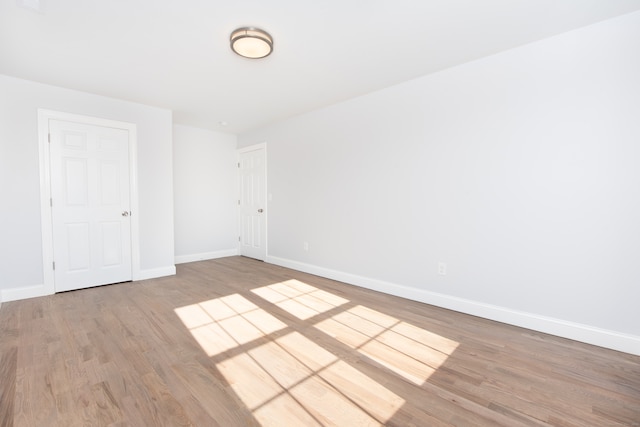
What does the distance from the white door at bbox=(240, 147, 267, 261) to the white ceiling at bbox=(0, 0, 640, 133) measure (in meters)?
1.95

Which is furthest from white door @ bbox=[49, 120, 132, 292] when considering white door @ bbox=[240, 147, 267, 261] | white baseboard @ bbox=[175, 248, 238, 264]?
white door @ bbox=[240, 147, 267, 261]

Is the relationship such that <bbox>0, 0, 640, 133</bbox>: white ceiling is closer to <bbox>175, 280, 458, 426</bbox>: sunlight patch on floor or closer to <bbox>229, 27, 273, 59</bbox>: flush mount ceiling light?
<bbox>229, 27, 273, 59</bbox>: flush mount ceiling light

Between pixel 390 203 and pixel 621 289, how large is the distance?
2.05 m

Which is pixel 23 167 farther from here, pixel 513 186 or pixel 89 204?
pixel 513 186

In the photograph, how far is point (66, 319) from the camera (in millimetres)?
2660

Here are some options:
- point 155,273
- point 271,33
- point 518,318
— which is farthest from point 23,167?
point 518,318

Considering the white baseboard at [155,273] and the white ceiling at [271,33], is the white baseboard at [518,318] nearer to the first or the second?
the white ceiling at [271,33]

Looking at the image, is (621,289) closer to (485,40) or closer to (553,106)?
(553,106)

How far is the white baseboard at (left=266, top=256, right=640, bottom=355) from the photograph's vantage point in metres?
2.12

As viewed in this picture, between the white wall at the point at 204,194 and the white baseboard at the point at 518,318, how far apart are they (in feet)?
10.1

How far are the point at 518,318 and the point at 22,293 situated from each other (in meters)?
5.28

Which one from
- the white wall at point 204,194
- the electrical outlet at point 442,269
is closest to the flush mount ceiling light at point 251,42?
the electrical outlet at point 442,269

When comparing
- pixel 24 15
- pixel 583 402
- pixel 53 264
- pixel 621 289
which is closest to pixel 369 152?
pixel 621 289

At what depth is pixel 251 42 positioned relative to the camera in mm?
2320
